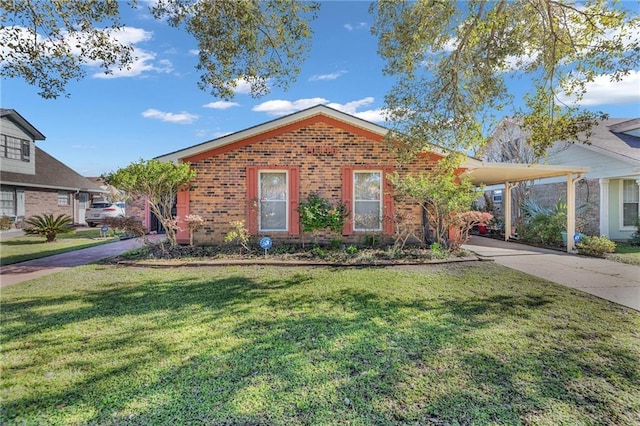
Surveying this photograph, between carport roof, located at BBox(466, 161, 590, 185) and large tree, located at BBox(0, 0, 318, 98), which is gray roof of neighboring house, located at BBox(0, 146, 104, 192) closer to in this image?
large tree, located at BBox(0, 0, 318, 98)

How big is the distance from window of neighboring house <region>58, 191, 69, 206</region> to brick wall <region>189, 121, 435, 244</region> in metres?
17.9

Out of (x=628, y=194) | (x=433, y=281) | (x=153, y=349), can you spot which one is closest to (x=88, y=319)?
(x=153, y=349)

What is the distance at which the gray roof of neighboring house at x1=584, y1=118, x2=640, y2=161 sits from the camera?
12.8m

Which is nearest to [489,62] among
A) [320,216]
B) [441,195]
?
[441,195]

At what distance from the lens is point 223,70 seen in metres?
6.89

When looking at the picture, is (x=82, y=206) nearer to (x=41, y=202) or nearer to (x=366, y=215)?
(x=41, y=202)

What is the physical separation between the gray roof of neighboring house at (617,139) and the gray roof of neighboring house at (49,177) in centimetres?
A: 2708

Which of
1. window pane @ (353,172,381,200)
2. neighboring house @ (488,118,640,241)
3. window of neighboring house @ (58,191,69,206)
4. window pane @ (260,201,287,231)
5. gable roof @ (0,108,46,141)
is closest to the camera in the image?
window pane @ (260,201,287,231)

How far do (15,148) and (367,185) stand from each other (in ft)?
68.0

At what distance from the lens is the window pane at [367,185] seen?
10203mm

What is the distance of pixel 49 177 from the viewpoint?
2073 cm

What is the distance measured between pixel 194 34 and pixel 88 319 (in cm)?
533

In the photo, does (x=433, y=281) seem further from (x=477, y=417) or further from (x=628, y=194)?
(x=628, y=194)

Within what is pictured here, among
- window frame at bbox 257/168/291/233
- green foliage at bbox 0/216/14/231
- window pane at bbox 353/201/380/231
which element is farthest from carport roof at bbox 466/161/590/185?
green foliage at bbox 0/216/14/231
